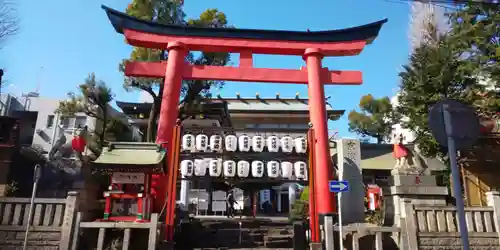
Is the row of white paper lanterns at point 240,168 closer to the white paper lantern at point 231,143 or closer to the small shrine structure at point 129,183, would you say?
the white paper lantern at point 231,143

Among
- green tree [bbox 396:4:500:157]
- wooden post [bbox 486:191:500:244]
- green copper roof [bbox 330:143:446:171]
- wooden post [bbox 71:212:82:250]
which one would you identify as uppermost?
green tree [bbox 396:4:500:157]

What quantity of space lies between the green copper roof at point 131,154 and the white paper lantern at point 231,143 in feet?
7.73

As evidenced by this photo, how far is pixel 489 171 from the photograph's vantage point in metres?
12.4

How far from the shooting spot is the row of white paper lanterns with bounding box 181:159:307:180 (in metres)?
11.3

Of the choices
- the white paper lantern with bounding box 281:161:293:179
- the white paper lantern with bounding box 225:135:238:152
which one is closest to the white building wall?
the white paper lantern with bounding box 225:135:238:152

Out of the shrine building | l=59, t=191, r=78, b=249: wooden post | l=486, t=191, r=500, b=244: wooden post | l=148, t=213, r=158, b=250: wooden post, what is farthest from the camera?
the shrine building

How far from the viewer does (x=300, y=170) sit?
1138 centimetres

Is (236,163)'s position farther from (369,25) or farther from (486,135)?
(486,135)

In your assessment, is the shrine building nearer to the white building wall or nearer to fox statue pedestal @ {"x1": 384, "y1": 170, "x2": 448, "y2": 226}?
the white building wall

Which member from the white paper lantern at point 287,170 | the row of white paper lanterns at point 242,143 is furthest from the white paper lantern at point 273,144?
the white paper lantern at point 287,170

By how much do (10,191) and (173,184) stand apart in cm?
517

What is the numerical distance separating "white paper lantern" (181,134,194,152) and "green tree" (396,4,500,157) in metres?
8.23

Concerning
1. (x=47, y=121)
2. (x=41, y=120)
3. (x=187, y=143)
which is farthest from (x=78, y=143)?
(x=41, y=120)

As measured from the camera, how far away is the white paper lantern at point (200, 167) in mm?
11328
